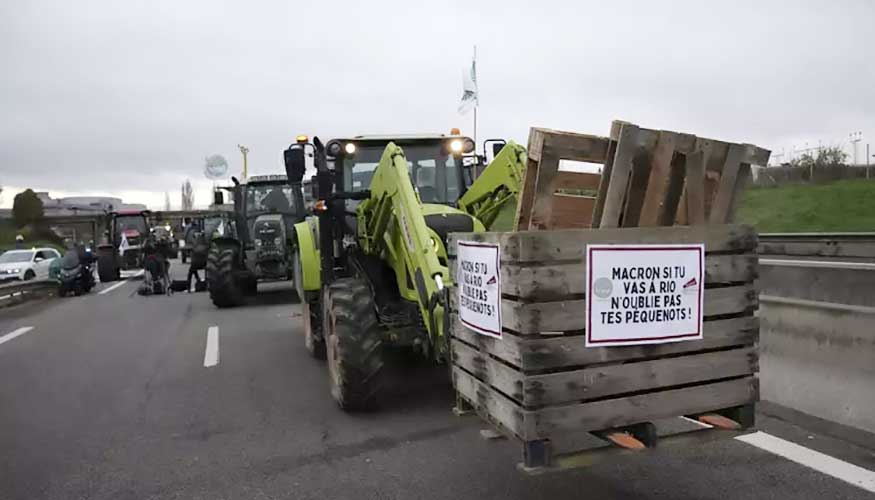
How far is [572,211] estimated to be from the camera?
13.8ft

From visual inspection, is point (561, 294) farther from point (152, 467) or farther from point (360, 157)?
point (360, 157)

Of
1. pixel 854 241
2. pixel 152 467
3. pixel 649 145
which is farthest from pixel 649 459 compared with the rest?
pixel 854 241

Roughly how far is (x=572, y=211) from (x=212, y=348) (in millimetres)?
7057

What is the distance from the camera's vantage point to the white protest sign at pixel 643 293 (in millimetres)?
3443

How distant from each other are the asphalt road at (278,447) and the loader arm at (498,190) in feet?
5.76

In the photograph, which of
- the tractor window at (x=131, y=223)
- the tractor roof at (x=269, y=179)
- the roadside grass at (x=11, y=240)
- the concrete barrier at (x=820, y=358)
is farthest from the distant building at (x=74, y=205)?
the concrete barrier at (x=820, y=358)

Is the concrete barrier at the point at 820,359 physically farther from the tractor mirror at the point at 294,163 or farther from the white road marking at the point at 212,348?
the white road marking at the point at 212,348

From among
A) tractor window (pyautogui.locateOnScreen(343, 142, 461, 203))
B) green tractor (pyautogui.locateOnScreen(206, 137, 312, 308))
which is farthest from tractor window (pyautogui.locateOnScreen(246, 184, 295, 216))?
tractor window (pyautogui.locateOnScreen(343, 142, 461, 203))

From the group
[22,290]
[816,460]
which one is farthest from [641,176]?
[22,290]

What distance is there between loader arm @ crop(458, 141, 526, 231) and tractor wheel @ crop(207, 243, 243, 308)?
8.35 meters

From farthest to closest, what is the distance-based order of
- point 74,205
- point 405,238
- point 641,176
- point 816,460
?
1. point 74,205
2. point 405,238
3. point 816,460
4. point 641,176

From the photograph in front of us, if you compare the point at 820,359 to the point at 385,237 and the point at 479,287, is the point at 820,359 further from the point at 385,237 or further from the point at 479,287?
the point at 385,237

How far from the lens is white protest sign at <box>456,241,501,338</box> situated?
358 cm

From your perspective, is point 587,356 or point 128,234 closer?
point 587,356
